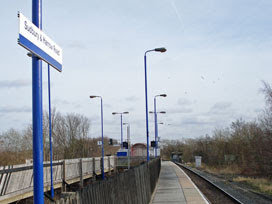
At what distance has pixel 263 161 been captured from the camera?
124ft

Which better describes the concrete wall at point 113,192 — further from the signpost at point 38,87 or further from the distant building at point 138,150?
the distant building at point 138,150

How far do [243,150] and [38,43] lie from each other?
1854 inches

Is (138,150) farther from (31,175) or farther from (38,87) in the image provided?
(38,87)

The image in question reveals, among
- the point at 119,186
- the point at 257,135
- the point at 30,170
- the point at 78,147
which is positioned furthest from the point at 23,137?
the point at 119,186

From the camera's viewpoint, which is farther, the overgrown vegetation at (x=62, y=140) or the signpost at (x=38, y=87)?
the overgrown vegetation at (x=62, y=140)

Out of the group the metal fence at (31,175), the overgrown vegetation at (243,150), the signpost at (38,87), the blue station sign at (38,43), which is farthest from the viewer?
the overgrown vegetation at (243,150)

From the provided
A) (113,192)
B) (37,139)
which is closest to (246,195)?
(113,192)

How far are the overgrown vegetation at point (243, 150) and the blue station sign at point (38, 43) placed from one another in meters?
33.1

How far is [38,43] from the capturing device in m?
4.58

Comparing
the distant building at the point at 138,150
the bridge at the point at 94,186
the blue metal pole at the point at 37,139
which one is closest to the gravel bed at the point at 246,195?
the bridge at the point at 94,186

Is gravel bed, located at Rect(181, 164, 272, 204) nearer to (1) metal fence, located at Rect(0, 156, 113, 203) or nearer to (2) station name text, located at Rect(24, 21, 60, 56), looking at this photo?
(1) metal fence, located at Rect(0, 156, 113, 203)

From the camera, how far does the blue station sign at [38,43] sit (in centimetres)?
412

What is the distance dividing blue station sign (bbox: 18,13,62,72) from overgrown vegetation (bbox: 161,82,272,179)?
108 ft

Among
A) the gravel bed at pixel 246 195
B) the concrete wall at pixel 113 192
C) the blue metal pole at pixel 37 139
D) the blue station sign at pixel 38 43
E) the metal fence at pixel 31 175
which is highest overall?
the blue station sign at pixel 38 43
